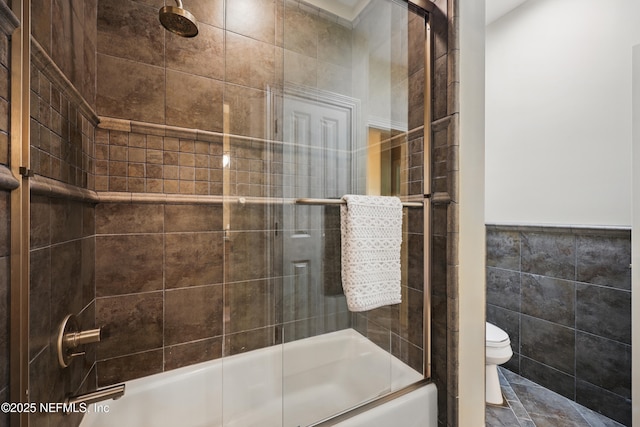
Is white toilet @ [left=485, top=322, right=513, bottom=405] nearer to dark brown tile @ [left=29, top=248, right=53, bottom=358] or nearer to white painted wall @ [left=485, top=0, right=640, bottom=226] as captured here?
white painted wall @ [left=485, top=0, right=640, bottom=226]

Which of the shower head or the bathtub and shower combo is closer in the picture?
the shower head

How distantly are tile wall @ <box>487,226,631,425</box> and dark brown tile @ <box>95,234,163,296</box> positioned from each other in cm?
247

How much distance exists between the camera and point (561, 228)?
72.6 inches

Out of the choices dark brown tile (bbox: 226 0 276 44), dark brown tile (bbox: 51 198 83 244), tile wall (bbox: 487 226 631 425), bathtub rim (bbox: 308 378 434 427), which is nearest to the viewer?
dark brown tile (bbox: 51 198 83 244)

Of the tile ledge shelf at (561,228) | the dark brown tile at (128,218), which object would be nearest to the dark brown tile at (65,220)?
the dark brown tile at (128,218)

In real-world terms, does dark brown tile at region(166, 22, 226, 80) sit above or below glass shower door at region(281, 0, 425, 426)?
above

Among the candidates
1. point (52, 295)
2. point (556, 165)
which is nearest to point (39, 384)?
point (52, 295)

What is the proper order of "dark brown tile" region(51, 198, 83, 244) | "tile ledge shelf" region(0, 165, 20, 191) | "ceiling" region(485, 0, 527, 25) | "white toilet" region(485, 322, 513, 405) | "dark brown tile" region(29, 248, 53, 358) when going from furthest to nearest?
"ceiling" region(485, 0, 527, 25) → "white toilet" region(485, 322, 513, 405) → "dark brown tile" region(51, 198, 83, 244) → "dark brown tile" region(29, 248, 53, 358) → "tile ledge shelf" region(0, 165, 20, 191)

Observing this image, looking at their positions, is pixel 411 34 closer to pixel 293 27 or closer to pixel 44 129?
pixel 293 27

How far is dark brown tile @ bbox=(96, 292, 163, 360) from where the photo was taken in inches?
48.4

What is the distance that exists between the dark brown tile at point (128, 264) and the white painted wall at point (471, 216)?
146 cm

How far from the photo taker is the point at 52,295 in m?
0.81

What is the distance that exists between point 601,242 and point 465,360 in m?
1.25

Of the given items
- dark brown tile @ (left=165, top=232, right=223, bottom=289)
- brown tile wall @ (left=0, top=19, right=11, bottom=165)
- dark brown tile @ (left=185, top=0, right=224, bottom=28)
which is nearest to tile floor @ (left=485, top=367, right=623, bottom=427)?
dark brown tile @ (left=165, top=232, right=223, bottom=289)
